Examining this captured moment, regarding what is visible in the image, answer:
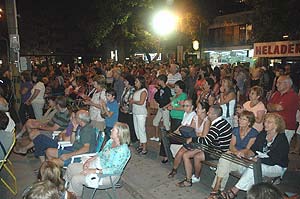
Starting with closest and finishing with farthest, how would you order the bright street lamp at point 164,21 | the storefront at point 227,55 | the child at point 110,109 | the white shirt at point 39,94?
the child at point 110,109, the white shirt at point 39,94, the bright street lamp at point 164,21, the storefront at point 227,55

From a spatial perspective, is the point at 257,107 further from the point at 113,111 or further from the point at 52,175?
the point at 52,175

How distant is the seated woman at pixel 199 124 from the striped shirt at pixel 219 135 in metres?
0.29

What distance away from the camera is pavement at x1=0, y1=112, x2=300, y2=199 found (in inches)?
198

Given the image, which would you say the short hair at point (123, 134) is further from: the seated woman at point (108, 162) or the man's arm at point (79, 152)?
the man's arm at point (79, 152)

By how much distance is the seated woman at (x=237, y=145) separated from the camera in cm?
461

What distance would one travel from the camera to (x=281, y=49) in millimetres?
9641

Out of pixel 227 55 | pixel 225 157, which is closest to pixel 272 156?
pixel 225 157

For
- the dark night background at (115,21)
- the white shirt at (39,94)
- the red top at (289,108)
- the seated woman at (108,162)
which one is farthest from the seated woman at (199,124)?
the dark night background at (115,21)

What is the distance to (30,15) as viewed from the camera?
29312 millimetres

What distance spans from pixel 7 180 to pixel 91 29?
61.6ft

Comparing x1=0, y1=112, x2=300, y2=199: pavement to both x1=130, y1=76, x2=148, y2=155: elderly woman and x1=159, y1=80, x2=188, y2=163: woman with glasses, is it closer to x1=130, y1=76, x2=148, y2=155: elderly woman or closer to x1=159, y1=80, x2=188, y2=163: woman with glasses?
x1=159, y1=80, x2=188, y2=163: woman with glasses

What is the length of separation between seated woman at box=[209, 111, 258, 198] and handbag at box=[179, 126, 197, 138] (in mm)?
811

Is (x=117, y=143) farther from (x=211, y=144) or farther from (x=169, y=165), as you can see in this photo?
(x=169, y=165)

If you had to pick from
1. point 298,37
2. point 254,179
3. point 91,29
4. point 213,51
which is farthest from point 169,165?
point 213,51
